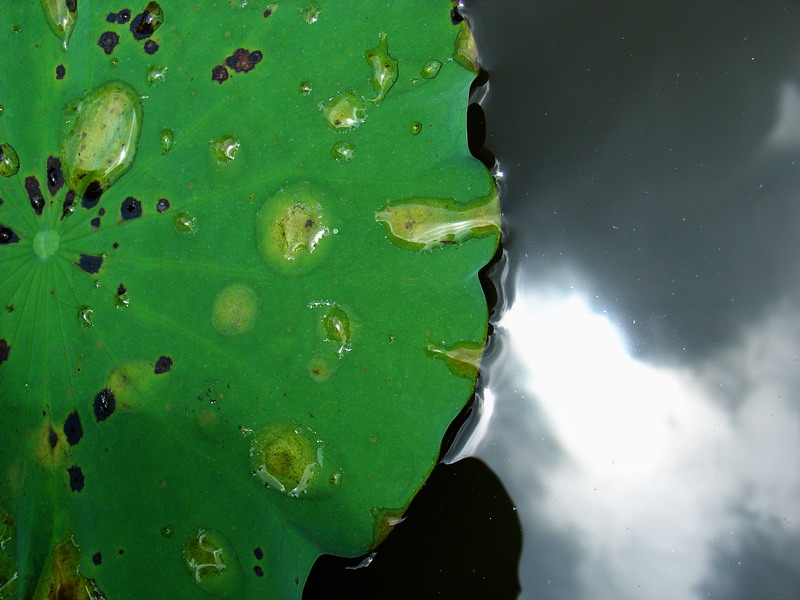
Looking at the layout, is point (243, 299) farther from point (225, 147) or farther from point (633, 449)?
point (633, 449)

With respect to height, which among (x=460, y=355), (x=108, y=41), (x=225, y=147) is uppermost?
(x=108, y=41)

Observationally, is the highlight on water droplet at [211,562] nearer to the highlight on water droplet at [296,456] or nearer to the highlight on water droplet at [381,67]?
the highlight on water droplet at [296,456]

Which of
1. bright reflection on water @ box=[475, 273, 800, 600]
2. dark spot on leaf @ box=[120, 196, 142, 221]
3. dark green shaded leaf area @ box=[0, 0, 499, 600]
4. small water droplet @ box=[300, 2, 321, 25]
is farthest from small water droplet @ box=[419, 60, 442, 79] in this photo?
dark spot on leaf @ box=[120, 196, 142, 221]

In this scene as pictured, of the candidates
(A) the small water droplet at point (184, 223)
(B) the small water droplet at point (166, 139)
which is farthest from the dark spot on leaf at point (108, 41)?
(A) the small water droplet at point (184, 223)

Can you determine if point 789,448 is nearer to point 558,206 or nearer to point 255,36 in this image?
point 558,206

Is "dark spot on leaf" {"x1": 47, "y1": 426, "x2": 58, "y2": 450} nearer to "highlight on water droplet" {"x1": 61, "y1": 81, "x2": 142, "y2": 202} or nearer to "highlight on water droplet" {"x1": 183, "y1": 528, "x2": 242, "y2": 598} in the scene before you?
"highlight on water droplet" {"x1": 183, "y1": 528, "x2": 242, "y2": 598}

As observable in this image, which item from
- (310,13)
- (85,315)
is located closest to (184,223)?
(85,315)

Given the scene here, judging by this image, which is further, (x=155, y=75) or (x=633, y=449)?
(x=633, y=449)
